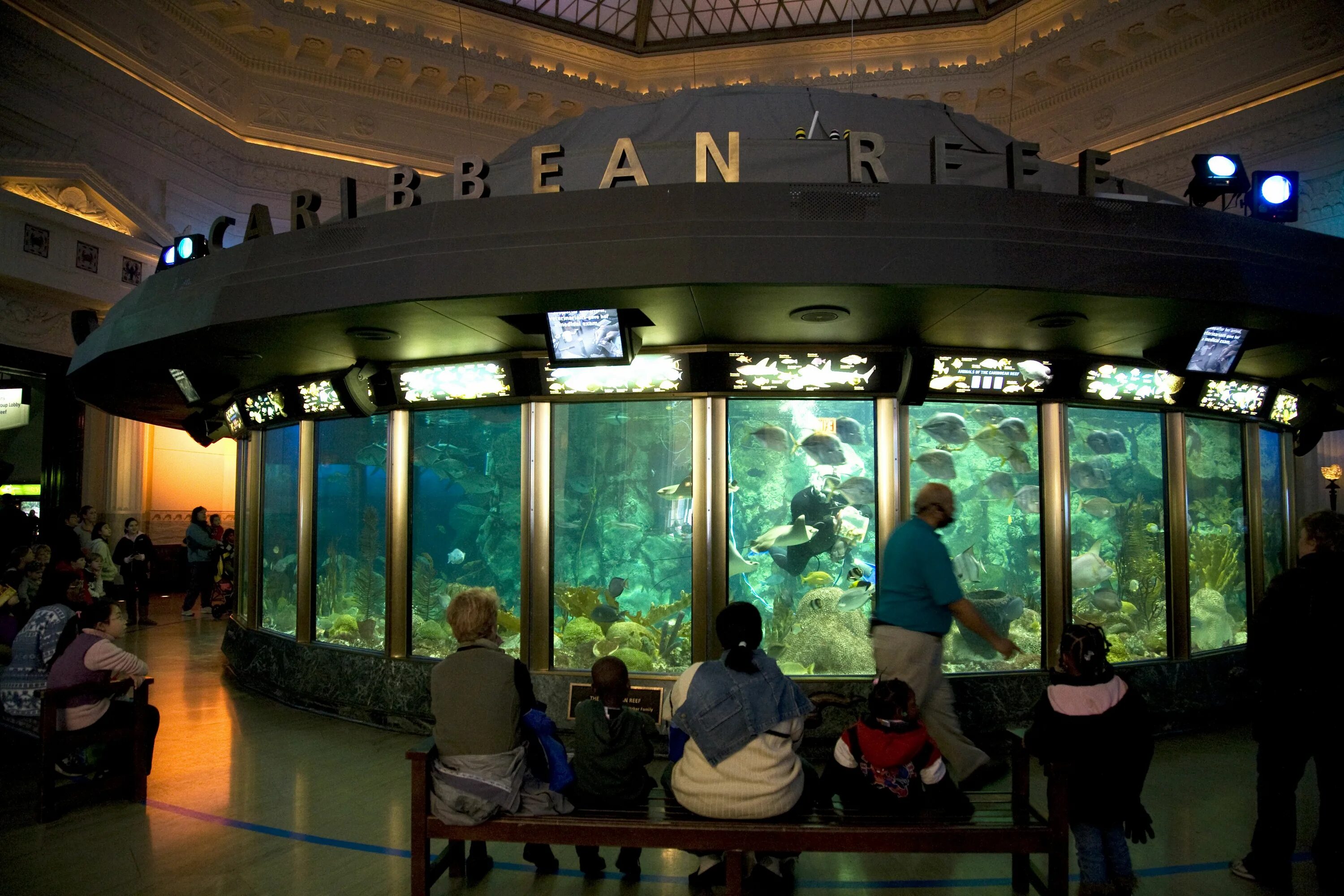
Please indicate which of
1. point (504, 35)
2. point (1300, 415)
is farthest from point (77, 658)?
point (504, 35)

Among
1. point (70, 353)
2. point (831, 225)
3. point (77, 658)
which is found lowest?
point (77, 658)

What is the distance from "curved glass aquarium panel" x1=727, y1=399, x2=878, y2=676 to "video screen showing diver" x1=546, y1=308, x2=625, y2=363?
1.44 meters

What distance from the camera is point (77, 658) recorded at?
16.9 feet

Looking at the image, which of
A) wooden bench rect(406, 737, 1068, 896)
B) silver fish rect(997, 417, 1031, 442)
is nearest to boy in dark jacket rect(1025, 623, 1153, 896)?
wooden bench rect(406, 737, 1068, 896)

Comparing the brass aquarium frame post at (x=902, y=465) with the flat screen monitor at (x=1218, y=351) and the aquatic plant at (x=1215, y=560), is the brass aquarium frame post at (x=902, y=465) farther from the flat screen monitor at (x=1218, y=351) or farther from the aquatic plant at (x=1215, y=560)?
the aquatic plant at (x=1215, y=560)

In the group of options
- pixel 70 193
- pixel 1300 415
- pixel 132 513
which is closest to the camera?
pixel 1300 415

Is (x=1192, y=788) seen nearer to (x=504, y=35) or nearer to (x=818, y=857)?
(x=818, y=857)

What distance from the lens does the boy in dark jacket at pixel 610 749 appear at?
3.77 meters

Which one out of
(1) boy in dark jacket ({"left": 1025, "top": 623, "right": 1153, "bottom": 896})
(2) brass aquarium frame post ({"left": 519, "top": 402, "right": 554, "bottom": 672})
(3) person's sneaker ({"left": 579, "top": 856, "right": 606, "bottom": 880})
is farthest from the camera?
(2) brass aquarium frame post ({"left": 519, "top": 402, "right": 554, "bottom": 672})

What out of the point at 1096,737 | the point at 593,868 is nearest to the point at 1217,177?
the point at 1096,737

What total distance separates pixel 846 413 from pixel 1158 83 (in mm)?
14621

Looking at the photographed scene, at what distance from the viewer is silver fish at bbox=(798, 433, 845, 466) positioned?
680 centimetres

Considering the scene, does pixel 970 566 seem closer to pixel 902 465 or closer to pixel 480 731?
pixel 902 465

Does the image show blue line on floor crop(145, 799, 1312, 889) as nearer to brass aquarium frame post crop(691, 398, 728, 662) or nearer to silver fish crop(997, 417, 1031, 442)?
brass aquarium frame post crop(691, 398, 728, 662)
